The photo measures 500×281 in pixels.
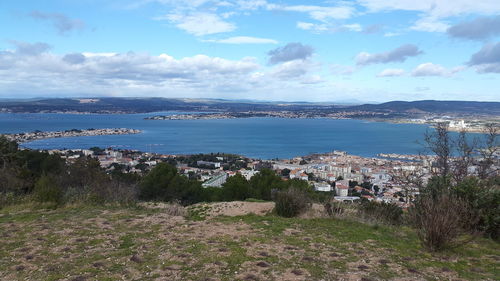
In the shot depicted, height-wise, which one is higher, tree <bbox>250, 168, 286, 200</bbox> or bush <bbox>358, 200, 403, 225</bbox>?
bush <bbox>358, 200, 403, 225</bbox>

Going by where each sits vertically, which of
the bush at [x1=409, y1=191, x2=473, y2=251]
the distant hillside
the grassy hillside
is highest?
the distant hillside

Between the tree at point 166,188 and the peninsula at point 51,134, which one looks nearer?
the tree at point 166,188

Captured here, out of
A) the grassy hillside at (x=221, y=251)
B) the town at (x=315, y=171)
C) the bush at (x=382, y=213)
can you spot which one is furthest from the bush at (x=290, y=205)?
the town at (x=315, y=171)

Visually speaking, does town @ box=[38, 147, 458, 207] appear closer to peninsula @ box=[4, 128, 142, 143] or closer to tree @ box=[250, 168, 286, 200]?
tree @ box=[250, 168, 286, 200]

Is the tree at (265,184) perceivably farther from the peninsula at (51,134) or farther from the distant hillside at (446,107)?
the distant hillside at (446,107)

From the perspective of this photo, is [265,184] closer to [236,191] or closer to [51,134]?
[236,191]

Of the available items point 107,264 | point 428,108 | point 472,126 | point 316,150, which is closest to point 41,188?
point 107,264

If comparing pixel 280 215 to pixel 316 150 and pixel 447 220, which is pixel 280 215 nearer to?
pixel 447 220

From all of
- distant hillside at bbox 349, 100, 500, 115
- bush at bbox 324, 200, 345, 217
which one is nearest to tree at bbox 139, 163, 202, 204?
bush at bbox 324, 200, 345, 217
